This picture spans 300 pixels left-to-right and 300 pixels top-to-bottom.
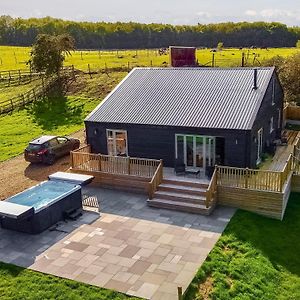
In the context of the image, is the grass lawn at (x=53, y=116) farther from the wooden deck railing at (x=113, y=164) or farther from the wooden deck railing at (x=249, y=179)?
the wooden deck railing at (x=249, y=179)

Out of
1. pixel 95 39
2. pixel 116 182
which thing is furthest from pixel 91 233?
pixel 95 39

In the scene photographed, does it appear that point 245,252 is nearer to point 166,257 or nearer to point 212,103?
point 166,257

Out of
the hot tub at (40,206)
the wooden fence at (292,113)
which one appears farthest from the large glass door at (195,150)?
the wooden fence at (292,113)

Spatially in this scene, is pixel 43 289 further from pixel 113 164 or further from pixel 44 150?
pixel 44 150

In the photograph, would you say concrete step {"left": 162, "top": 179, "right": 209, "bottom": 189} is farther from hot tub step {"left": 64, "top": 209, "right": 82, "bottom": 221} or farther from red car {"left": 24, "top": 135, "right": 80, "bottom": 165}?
red car {"left": 24, "top": 135, "right": 80, "bottom": 165}

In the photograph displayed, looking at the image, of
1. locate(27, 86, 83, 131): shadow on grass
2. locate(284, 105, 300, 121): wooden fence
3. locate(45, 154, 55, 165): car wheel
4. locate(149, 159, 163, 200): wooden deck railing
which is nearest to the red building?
locate(284, 105, 300, 121): wooden fence

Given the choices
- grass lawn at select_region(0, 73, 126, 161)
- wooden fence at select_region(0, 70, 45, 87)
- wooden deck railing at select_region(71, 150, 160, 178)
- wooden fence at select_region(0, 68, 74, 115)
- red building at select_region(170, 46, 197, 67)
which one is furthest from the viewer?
wooden fence at select_region(0, 70, 45, 87)
